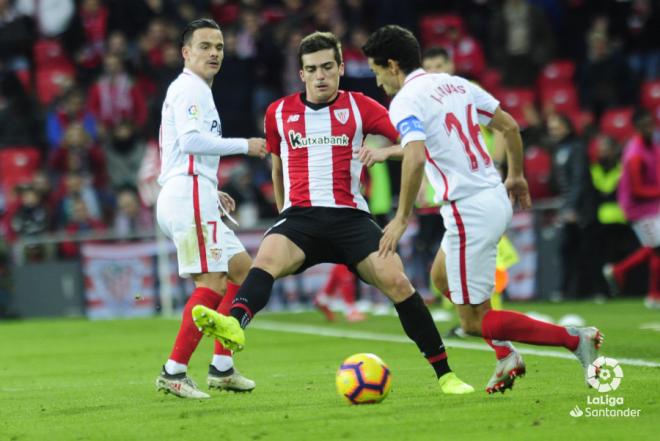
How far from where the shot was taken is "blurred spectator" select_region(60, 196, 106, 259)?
56.4 ft

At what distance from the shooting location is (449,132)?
746 centimetres

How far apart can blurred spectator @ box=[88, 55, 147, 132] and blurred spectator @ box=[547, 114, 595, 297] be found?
564 cm

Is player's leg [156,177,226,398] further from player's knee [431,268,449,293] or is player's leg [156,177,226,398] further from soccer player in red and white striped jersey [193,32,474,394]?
player's knee [431,268,449,293]

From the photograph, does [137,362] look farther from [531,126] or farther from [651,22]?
[651,22]

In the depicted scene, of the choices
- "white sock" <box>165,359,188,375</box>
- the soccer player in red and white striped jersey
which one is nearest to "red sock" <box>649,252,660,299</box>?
the soccer player in red and white striped jersey

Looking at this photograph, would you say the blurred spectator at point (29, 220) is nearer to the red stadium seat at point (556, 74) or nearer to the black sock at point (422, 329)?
the red stadium seat at point (556, 74)

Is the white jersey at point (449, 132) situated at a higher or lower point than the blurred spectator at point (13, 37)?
lower

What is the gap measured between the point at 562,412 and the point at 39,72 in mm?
14022

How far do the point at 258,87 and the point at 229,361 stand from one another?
11.1 m

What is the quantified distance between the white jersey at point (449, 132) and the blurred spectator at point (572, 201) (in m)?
9.44

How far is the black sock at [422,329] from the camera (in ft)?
24.6

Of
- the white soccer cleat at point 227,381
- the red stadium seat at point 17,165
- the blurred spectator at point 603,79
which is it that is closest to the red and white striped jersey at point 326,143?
the white soccer cleat at point 227,381

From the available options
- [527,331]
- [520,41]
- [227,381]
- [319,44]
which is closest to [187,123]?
[319,44]

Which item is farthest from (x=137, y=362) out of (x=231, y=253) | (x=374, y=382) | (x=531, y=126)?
(x=531, y=126)
